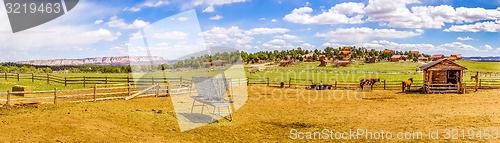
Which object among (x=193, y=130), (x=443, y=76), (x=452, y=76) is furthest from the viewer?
(x=452, y=76)

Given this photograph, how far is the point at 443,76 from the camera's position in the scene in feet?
75.4

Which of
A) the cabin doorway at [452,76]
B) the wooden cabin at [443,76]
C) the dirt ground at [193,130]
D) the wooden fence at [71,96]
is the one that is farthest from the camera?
the cabin doorway at [452,76]

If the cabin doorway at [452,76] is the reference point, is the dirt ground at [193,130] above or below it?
below

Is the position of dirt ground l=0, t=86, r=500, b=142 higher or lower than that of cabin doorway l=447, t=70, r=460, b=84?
lower

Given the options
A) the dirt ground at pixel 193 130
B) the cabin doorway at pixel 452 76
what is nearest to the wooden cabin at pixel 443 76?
the cabin doorway at pixel 452 76

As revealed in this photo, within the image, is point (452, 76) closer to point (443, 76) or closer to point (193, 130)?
point (443, 76)

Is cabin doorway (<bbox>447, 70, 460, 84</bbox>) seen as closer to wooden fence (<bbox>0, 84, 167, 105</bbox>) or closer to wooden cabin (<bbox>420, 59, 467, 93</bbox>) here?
wooden cabin (<bbox>420, 59, 467, 93</bbox>)

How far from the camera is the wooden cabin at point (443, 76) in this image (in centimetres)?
2142

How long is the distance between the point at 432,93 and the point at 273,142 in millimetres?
18077

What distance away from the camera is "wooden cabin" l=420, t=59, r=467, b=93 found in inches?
843

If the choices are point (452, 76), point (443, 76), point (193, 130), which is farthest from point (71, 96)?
point (452, 76)

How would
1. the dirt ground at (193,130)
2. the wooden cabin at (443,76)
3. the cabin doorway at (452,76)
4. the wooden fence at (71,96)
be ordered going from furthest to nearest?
1. the cabin doorway at (452,76)
2. the wooden cabin at (443,76)
3. the wooden fence at (71,96)
4. the dirt ground at (193,130)

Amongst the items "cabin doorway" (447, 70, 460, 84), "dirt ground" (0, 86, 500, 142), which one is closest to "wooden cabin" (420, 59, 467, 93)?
"cabin doorway" (447, 70, 460, 84)

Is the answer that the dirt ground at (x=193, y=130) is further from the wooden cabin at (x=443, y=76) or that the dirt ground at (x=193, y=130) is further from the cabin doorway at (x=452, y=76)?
the cabin doorway at (x=452, y=76)
